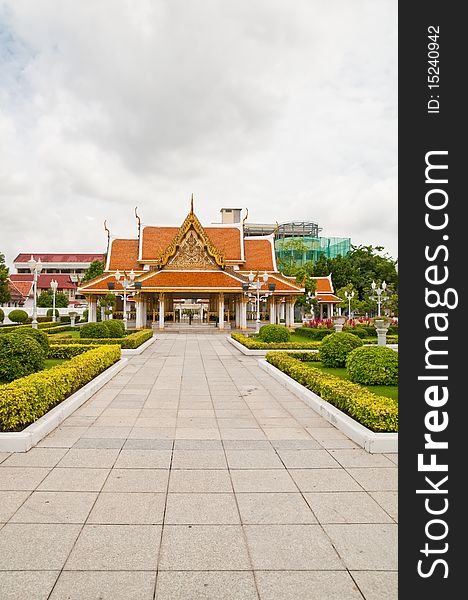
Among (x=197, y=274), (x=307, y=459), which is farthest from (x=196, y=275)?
(x=307, y=459)

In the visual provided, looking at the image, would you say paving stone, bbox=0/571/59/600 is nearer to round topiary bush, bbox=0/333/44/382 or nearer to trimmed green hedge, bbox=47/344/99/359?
round topiary bush, bbox=0/333/44/382

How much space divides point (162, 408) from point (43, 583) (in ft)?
17.1

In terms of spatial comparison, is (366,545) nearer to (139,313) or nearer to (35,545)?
(35,545)

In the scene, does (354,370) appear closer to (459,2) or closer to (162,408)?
(162,408)

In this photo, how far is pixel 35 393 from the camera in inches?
253

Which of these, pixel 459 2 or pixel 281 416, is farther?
pixel 281 416

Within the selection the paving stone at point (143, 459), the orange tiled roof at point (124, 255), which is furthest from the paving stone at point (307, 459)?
the orange tiled roof at point (124, 255)

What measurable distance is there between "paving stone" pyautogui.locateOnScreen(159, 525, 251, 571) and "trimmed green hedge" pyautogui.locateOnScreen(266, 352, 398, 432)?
9.75 feet

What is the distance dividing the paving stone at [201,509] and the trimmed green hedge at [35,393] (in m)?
2.73

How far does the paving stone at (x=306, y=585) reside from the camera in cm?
275

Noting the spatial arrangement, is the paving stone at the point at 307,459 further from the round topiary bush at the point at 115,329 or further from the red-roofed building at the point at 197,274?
the red-roofed building at the point at 197,274

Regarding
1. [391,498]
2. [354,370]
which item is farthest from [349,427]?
[354,370]

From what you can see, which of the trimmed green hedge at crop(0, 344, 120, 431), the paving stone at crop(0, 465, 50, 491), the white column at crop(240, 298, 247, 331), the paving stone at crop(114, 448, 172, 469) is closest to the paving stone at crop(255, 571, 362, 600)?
the paving stone at crop(114, 448, 172, 469)

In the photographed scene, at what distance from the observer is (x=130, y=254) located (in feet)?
124
